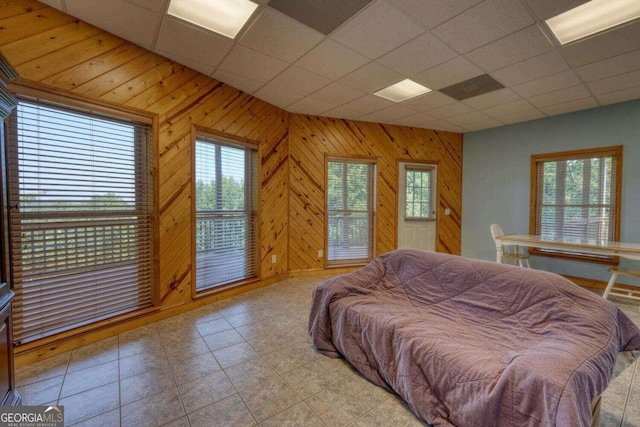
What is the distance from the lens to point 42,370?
1948 millimetres

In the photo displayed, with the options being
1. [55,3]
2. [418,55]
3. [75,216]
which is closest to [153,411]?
[75,216]

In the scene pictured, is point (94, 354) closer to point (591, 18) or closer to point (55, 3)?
point (55, 3)

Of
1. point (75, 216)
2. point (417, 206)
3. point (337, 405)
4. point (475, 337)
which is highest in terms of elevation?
point (417, 206)

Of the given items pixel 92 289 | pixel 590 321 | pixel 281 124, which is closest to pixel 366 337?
pixel 590 321

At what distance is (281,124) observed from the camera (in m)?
4.15

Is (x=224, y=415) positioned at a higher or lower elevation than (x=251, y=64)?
lower

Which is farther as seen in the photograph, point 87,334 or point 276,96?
point 276,96

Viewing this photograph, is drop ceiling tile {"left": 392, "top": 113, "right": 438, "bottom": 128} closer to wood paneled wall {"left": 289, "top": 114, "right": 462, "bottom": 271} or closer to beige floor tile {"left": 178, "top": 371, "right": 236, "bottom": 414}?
wood paneled wall {"left": 289, "top": 114, "right": 462, "bottom": 271}

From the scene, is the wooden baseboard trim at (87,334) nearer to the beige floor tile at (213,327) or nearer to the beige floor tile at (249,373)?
the beige floor tile at (213,327)

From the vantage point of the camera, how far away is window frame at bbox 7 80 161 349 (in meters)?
2.01

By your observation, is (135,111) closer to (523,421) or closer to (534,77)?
(523,421)

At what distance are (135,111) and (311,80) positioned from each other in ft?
6.07

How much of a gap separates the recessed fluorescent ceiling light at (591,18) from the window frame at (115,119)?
3562 millimetres

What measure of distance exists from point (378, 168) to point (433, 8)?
296cm
